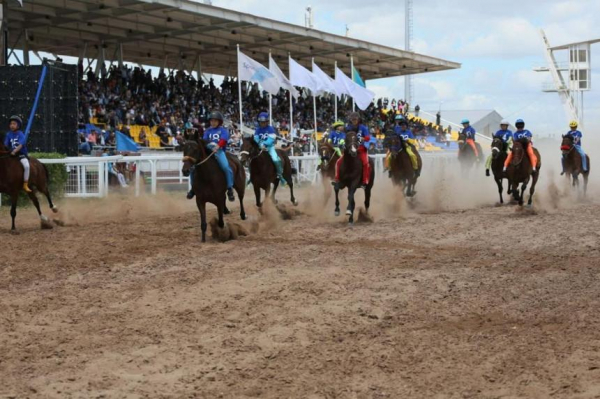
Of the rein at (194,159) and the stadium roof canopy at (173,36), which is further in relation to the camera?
the stadium roof canopy at (173,36)

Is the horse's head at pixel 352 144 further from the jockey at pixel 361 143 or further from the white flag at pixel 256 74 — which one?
the white flag at pixel 256 74

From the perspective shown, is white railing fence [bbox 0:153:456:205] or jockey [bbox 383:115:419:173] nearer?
jockey [bbox 383:115:419:173]

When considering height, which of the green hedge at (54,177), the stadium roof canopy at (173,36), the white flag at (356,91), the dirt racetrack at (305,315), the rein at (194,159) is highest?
the stadium roof canopy at (173,36)

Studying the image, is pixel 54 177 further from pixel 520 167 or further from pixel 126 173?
pixel 520 167

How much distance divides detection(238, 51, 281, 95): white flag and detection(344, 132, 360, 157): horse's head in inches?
498

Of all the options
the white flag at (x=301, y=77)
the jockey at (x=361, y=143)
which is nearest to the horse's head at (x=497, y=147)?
the jockey at (x=361, y=143)

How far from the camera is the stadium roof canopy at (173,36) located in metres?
34.3

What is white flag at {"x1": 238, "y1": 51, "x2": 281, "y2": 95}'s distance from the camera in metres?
29.2

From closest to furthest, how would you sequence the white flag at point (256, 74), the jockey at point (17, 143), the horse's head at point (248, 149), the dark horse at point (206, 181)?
the dark horse at point (206, 181)
the jockey at point (17, 143)
the horse's head at point (248, 149)
the white flag at point (256, 74)

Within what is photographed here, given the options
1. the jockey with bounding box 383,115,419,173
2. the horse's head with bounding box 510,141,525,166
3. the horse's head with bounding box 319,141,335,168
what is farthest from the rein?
the horse's head with bounding box 510,141,525,166

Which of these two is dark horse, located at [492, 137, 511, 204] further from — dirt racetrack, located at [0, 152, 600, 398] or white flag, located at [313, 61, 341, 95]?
white flag, located at [313, 61, 341, 95]

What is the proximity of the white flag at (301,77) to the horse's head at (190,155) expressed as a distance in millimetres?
17404

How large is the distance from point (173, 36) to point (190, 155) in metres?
28.2

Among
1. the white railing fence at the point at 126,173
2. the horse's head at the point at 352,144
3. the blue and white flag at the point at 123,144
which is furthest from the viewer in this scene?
the blue and white flag at the point at 123,144
